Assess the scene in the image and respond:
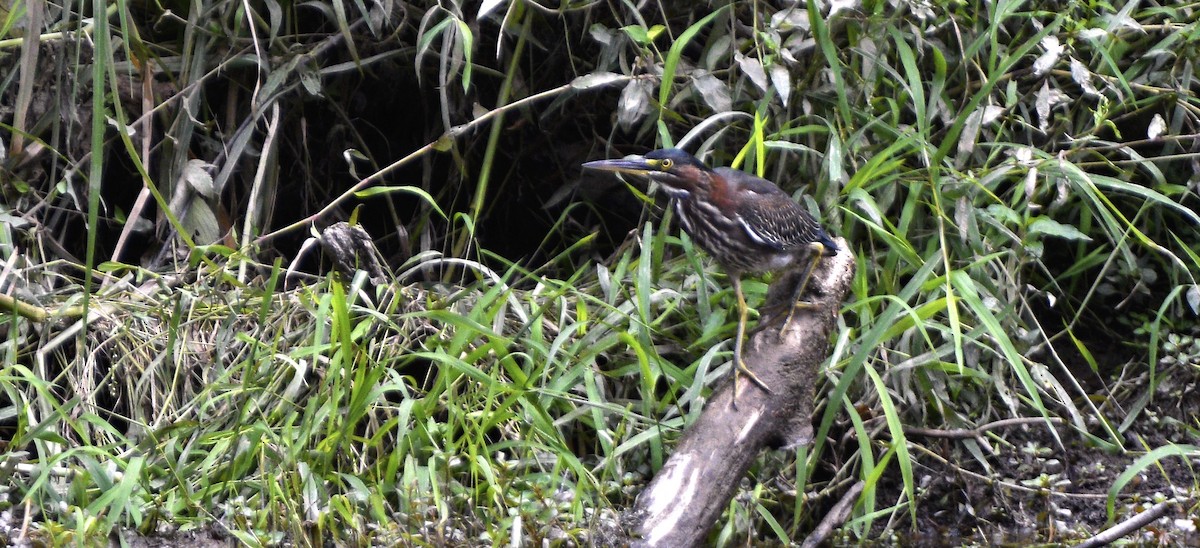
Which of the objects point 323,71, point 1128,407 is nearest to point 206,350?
point 323,71

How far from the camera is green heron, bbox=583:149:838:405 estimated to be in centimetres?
321

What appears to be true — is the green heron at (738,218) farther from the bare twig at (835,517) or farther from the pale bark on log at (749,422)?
the bare twig at (835,517)

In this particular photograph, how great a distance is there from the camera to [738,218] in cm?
324

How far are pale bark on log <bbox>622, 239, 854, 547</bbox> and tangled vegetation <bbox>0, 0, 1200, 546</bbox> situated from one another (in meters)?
0.12

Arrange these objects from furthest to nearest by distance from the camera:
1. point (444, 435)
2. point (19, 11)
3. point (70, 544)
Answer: point (19, 11) → point (444, 435) → point (70, 544)

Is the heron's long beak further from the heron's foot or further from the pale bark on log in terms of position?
the heron's foot

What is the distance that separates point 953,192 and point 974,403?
0.63 m

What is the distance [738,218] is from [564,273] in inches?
44.2

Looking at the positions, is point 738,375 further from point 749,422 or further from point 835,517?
point 835,517

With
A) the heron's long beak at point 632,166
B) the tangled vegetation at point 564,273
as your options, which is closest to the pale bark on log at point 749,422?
the tangled vegetation at point 564,273

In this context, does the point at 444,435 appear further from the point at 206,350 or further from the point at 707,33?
the point at 707,33

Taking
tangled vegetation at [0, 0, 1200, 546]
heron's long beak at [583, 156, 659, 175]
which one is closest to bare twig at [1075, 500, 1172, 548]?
tangled vegetation at [0, 0, 1200, 546]

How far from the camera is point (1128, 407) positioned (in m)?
3.63

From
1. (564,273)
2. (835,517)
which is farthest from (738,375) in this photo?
(564,273)
